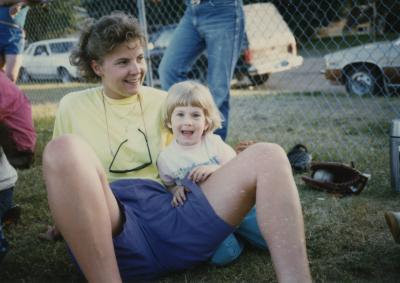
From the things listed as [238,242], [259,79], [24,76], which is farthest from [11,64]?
[24,76]

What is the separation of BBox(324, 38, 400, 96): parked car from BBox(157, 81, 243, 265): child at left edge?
4.45 metres

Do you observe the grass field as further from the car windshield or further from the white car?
the car windshield

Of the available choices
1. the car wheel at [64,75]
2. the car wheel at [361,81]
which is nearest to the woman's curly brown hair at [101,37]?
the car wheel at [361,81]

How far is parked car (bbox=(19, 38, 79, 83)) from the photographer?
1145 centimetres

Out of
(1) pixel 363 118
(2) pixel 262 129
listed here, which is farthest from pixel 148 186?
(1) pixel 363 118

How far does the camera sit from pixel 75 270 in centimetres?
201

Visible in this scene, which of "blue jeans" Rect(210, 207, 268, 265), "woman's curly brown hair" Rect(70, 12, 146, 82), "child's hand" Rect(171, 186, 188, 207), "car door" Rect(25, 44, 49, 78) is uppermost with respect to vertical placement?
"woman's curly brown hair" Rect(70, 12, 146, 82)

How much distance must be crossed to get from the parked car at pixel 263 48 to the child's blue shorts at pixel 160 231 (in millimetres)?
5847

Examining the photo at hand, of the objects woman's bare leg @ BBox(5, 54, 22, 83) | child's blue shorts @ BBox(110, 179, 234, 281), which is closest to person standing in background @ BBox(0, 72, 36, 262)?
child's blue shorts @ BBox(110, 179, 234, 281)

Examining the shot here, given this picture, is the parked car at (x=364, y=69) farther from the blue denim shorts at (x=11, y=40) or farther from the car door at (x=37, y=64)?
the car door at (x=37, y=64)

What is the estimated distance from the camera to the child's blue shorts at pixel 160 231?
63.3 inches

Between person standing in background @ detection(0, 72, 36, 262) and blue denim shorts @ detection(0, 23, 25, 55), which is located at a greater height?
blue denim shorts @ detection(0, 23, 25, 55)

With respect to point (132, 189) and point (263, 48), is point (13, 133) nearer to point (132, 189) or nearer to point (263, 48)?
point (132, 189)

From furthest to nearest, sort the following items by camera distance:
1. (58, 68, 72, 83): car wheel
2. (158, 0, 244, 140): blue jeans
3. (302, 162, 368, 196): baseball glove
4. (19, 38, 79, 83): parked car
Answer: (58, 68, 72, 83): car wheel, (19, 38, 79, 83): parked car, (158, 0, 244, 140): blue jeans, (302, 162, 368, 196): baseball glove
